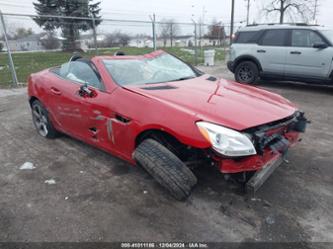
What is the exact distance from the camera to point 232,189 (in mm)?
2910

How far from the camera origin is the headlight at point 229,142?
2.29m

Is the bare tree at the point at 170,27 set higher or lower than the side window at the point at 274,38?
higher

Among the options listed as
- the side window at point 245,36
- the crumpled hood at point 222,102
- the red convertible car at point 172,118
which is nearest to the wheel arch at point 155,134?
the red convertible car at point 172,118

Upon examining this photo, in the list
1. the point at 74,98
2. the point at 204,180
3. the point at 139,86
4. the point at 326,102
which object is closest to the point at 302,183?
the point at 204,180

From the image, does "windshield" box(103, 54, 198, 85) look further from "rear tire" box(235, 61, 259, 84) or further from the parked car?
"rear tire" box(235, 61, 259, 84)

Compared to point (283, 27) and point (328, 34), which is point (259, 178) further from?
point (283, 27)

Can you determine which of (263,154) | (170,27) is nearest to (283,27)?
(263,154)

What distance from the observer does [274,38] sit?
8070 mm

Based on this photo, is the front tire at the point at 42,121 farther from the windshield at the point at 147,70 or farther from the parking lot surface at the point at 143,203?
the windshield at the point at 147,70

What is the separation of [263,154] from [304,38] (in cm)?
639

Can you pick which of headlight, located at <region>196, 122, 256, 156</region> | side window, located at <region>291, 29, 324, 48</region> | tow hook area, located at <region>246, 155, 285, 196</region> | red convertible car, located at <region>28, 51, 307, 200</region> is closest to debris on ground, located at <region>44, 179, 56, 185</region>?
red convertible car, located at <region>28, 51, 307, 200</region>

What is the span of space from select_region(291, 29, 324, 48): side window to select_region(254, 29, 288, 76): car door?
0.81 feet

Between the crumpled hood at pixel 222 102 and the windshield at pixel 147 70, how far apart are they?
0.69ft

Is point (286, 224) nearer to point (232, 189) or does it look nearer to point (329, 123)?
point (232, 189)
